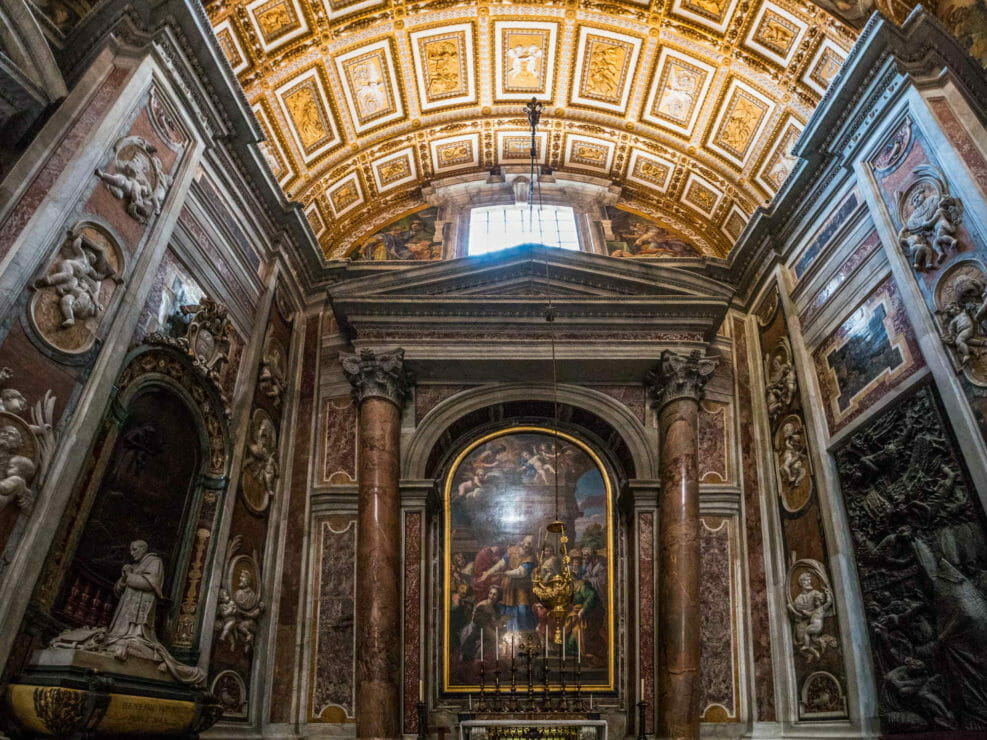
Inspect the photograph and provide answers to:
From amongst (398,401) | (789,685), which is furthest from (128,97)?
(789,685)

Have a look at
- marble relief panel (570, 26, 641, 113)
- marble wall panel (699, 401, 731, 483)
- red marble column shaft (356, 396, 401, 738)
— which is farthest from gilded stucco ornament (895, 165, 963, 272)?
red marble column shaft (356, 396, 401, 738)

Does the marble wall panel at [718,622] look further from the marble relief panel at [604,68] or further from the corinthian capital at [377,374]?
the marble relief panel at [604,68]

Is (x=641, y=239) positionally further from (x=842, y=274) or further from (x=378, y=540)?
(x=378, y=540)

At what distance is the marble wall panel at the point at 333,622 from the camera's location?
9.43 m

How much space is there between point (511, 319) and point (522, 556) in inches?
125

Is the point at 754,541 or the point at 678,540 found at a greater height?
the point at 754,541

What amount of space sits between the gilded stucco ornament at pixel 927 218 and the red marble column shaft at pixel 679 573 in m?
3.43

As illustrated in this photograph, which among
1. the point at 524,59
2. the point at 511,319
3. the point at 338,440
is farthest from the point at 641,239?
the point at 338,440

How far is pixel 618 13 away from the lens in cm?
1145

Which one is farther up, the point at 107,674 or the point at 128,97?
the point at 128,97

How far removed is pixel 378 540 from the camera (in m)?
9.57

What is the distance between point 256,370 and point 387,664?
3851mm

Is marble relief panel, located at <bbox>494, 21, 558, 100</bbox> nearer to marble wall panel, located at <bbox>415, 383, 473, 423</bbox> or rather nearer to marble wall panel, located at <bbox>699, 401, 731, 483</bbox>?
marble wall panel, located at <bbox>415, 383, 473, 423</bbox>

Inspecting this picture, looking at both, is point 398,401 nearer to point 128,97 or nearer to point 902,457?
point 128,97
